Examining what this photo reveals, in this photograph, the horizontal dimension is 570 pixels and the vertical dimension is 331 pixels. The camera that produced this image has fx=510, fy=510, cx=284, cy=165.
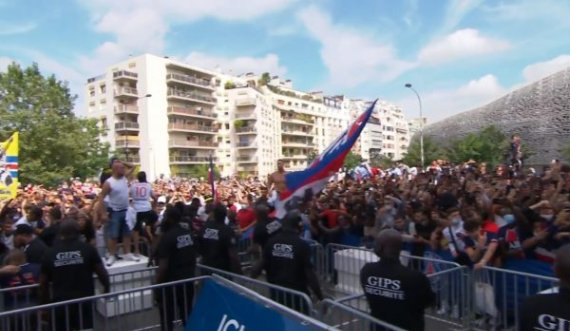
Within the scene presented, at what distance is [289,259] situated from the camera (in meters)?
5.64

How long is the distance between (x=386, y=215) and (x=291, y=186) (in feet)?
6.71

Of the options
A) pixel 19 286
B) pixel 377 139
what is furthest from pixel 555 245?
pixel 377 139

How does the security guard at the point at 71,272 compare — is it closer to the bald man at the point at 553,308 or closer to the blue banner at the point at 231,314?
the blue banner at the point at 231,314

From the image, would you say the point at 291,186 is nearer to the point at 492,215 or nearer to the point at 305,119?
the point at 492,215

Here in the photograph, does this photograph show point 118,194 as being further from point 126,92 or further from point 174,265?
point 126,92

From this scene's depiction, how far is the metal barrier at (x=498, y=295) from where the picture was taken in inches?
230

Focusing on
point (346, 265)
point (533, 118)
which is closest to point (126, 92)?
point (533, 118)

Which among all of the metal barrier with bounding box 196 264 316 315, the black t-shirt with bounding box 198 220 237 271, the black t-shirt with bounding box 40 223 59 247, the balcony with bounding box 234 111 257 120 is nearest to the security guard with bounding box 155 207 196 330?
the black t-shirt with bounding box 198 220 237 271

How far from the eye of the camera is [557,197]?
29.4 feet

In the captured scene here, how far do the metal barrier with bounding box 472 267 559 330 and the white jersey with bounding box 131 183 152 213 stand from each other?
5.89 m

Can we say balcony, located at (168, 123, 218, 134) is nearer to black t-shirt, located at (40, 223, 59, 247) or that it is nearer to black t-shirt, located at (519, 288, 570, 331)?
black t-shirt, located at (40, 223, 59, 247)

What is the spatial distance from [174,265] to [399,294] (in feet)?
10.6

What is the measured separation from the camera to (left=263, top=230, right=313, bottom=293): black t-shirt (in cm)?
562

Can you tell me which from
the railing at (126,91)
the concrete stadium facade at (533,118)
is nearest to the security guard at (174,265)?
the concrete stadium facade at (533,118)
